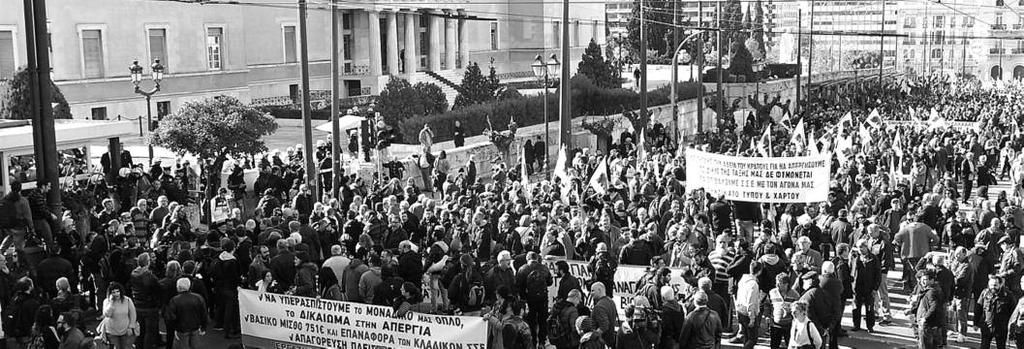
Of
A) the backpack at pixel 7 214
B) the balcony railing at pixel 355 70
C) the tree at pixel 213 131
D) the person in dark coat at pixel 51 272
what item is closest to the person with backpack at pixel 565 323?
the person in dark coat at pixel 51 272

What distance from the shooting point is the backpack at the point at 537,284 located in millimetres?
12617

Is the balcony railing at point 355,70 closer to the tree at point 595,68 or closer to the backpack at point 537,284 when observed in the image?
the tree at point 595,68

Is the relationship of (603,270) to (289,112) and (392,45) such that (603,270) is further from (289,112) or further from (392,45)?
(392,45)

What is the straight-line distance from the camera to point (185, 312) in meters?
12.0

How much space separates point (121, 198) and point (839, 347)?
45.0 feet

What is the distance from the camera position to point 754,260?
1352 cm

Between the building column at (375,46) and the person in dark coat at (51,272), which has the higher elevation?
the building column at (375,46)

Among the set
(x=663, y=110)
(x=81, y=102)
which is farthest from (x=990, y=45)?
(x=81, y=102)

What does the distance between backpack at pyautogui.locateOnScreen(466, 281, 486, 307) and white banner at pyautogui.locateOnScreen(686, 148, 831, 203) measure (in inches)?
279

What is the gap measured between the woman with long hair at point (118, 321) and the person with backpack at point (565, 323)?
163 inches

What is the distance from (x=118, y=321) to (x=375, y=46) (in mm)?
51831

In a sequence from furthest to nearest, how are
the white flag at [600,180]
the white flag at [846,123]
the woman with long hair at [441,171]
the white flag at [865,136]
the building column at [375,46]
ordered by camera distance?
the building column at [375,46] < the white flag at [846,123] < the white flag at [865,136] < the woman with long hair at [441,171] < the white flag at [600,180]

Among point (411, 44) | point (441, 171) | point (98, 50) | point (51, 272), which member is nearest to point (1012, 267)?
point (51, 272)

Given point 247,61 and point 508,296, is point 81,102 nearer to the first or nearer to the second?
point 247,61
